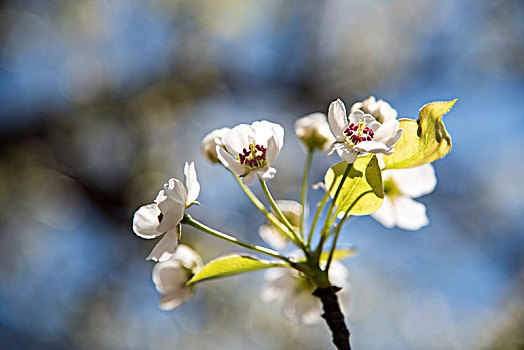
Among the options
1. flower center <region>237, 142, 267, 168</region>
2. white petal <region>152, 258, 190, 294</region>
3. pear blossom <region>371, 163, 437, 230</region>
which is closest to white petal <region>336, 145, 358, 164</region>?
flower center <region>237, 142, 267, 168</region>

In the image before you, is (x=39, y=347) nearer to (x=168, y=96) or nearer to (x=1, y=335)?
(x=1, y=335)

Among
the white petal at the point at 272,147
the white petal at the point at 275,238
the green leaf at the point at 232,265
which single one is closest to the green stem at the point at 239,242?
the green leaf at the point at 232,265

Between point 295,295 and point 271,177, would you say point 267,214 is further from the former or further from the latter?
point 295,295

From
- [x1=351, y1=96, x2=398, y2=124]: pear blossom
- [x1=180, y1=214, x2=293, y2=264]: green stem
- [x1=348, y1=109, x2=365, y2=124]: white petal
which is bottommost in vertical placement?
[x1=180, y1=214, x2=293, y2=264]: green stem

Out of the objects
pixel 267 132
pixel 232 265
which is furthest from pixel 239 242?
pixel 267 132

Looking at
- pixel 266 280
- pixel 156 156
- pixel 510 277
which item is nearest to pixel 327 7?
pixel 156 156

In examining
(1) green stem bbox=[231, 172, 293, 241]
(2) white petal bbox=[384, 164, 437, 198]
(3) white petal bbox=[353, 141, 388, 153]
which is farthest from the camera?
(2) white petal bbox=[384, 164, 437, 198]

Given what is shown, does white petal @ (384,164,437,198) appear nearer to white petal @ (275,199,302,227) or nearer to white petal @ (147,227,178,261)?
white petal @ (275,199,302,227)
